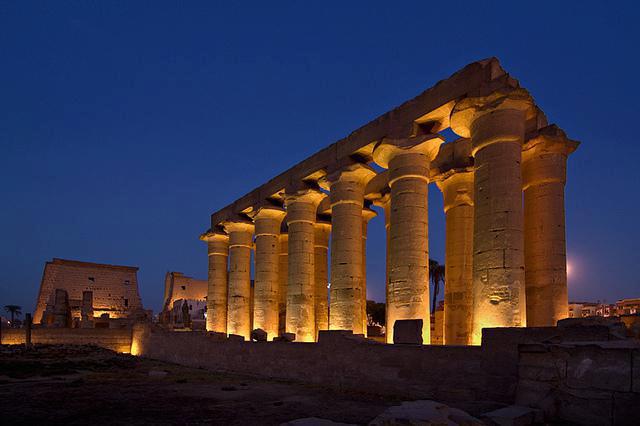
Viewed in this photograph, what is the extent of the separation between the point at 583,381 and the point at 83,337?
27.0 m

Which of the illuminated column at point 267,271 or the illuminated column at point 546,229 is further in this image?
the illuminated column at point 267,271

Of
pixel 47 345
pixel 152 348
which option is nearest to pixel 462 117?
pixel 152 348

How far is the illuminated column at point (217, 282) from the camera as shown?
2527cm

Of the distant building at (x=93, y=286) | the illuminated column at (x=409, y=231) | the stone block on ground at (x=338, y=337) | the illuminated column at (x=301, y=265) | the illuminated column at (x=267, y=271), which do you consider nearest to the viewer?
the stone block on ground at (x=338, y=337)

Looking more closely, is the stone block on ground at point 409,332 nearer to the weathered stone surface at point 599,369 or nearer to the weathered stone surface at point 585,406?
the weathered stone surface at point 585,406

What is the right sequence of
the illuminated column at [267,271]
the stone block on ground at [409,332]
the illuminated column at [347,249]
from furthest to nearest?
the illuminated column at [267,271], the illuminated column at [347,249], the stone block on ground at [409,332]

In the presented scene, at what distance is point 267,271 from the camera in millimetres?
21812

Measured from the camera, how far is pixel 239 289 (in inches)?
934

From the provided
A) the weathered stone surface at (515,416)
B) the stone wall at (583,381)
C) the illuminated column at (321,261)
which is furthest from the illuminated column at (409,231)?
the illuminated column at (321,261)

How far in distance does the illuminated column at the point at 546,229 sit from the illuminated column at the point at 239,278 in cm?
1388

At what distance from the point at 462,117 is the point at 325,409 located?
7.98m

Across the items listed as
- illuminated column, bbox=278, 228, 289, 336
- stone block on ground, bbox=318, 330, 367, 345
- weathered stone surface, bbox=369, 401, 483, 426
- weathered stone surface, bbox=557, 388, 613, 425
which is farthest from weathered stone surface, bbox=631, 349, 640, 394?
illuminated column, bbox=278, 228, 289, 336

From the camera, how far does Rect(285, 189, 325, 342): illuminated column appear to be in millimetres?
19016

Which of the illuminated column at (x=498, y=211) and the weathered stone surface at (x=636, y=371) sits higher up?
the illuminated column at (x=498, y=211)
